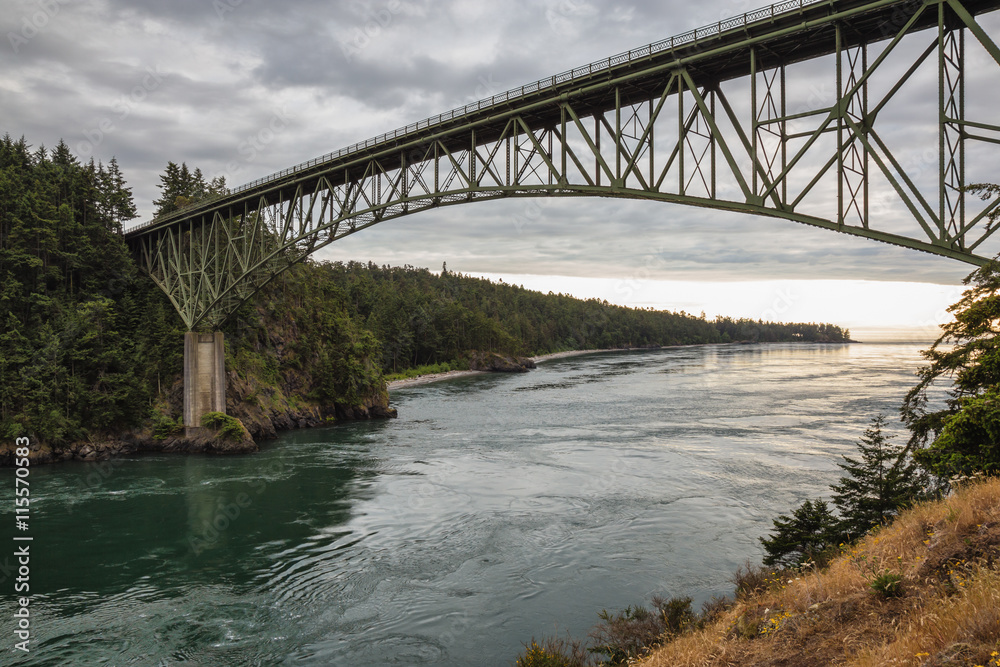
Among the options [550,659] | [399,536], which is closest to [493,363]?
[399,536]

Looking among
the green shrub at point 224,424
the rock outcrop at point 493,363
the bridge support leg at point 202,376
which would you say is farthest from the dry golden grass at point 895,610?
the rock outcrop at point 493,363

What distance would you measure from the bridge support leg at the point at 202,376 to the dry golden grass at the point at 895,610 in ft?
111

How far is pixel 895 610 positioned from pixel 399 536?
50.9 feet

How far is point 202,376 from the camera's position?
122 feet

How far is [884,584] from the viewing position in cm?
766

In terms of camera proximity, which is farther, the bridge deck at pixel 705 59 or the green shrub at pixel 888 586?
the bridge deck at pixel 705 59

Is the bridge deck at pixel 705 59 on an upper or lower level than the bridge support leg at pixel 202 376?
upper

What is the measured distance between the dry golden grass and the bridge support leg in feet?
111

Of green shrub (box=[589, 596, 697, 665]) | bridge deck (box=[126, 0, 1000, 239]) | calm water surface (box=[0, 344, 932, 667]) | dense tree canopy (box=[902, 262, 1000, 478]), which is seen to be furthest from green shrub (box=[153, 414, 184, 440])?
dense tree canopy (box=[902, 262, 1000, 478])

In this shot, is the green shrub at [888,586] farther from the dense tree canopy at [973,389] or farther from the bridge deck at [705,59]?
the bridge deck at [705,59]

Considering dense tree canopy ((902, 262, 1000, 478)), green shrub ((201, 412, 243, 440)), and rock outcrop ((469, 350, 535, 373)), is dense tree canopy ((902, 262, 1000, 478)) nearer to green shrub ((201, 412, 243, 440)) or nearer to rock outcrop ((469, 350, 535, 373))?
green shrub ((201, 412, 243, 440))

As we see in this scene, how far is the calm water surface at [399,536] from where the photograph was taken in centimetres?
1364

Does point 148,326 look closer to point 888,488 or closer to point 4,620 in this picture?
point 4,620

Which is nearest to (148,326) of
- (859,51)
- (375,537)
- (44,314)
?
(44,314)
